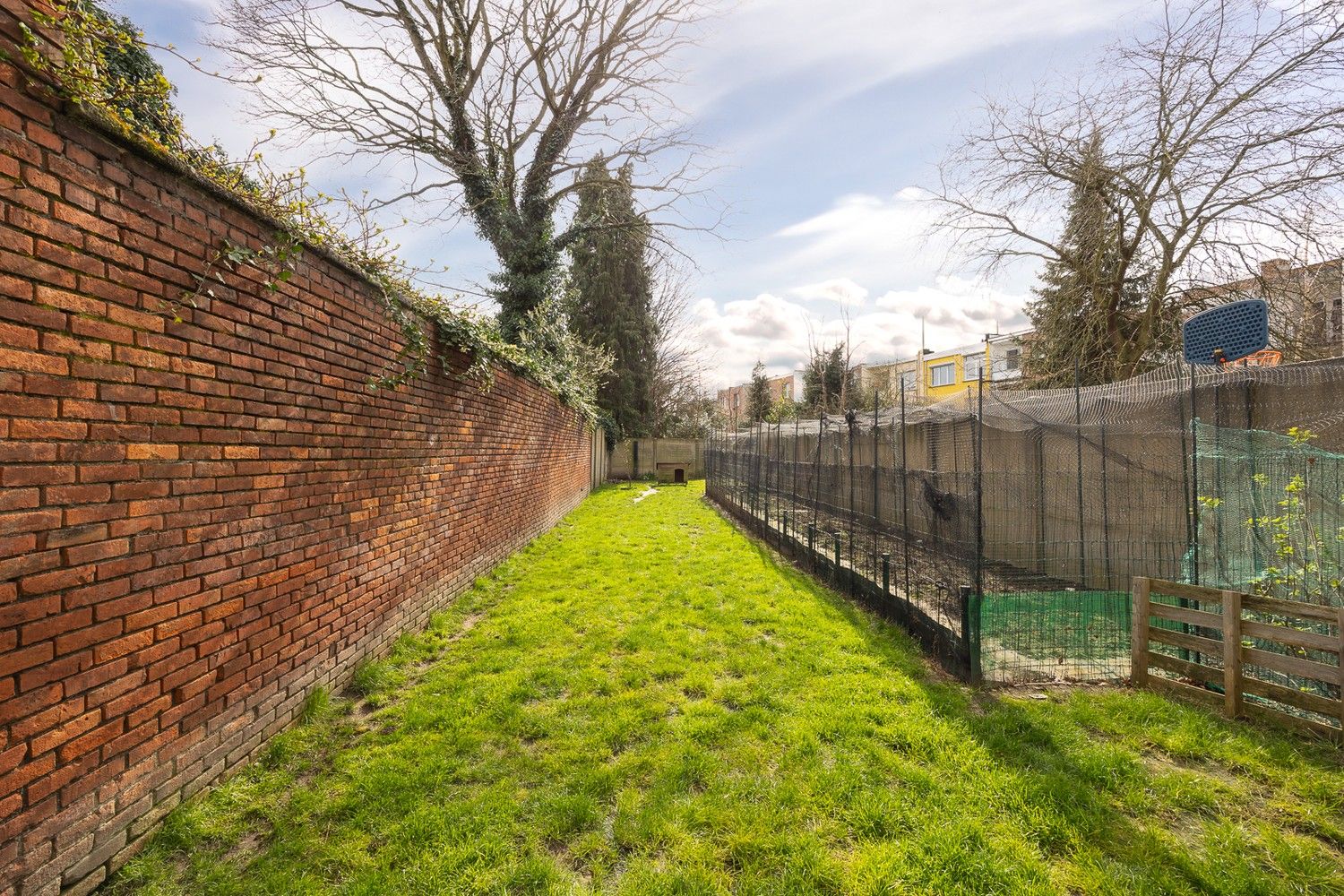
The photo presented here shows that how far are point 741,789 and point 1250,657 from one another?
10.6ft

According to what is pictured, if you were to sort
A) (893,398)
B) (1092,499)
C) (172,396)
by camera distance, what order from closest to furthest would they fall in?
(172,396), (1092,499), (893,398)

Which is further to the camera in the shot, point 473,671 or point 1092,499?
point 1092,499

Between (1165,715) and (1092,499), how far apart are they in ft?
11.0

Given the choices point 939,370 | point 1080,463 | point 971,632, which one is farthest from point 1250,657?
point 939,370

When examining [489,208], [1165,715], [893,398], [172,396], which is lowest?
[1165,715]

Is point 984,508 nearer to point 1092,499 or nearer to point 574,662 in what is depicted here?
point 1092,499

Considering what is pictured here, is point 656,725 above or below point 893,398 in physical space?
below

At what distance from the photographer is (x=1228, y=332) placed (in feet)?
12.7

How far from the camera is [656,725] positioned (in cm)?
301

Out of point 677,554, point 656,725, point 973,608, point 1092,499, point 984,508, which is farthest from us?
point 677,554

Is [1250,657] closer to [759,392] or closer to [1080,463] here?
[1080,463]

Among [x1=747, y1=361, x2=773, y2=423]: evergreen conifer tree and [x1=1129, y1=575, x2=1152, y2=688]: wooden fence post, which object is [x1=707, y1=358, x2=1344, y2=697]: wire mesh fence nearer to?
[x1=1129, y1=575, x2=1152, y2=688]: wooden fence post

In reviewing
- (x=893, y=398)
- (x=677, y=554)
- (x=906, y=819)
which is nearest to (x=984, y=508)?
(x=677, y=554)

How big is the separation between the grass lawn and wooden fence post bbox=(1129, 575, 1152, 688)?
0.18 m
